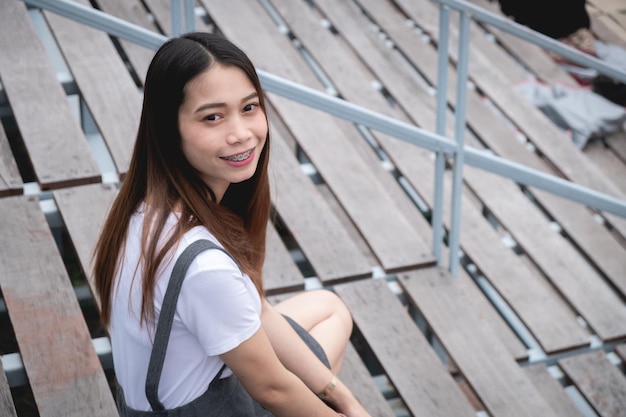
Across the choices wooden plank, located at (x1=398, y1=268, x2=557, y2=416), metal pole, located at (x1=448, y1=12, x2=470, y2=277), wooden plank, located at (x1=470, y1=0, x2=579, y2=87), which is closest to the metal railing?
metal pole, located at (x1=448, y1=12, x2=470, y2=277)

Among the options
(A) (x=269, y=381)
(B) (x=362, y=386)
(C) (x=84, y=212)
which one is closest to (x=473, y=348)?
(B) (x=362, y=386)

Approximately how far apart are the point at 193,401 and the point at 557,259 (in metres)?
1.74

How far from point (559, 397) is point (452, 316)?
0.36 meters

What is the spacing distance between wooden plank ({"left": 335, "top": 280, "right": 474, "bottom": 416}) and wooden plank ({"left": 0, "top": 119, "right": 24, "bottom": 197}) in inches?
37.2

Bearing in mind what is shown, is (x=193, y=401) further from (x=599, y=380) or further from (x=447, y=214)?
(x=447, y=214)

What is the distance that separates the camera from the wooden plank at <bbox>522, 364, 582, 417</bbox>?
2.42 m

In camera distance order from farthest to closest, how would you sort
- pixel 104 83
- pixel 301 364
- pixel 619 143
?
pixel 619 143 → pixel 104 83 → pixel 301 364

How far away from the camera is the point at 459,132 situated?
8.36 ft


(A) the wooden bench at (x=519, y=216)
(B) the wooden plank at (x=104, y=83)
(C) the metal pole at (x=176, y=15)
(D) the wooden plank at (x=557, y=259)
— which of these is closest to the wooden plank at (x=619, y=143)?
(A) the wooden bench at (x=519, y=216)

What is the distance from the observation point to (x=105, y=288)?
1.59 metres

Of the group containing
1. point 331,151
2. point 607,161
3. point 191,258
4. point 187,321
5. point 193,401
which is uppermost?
point 191,258

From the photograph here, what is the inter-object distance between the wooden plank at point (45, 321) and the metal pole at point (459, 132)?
3.63 feet

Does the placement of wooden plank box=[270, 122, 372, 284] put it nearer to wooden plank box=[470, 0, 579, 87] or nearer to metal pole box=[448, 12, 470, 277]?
metal pole box=[448, 12, 470, 277]

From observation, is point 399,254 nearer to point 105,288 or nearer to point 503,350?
point 503,350
